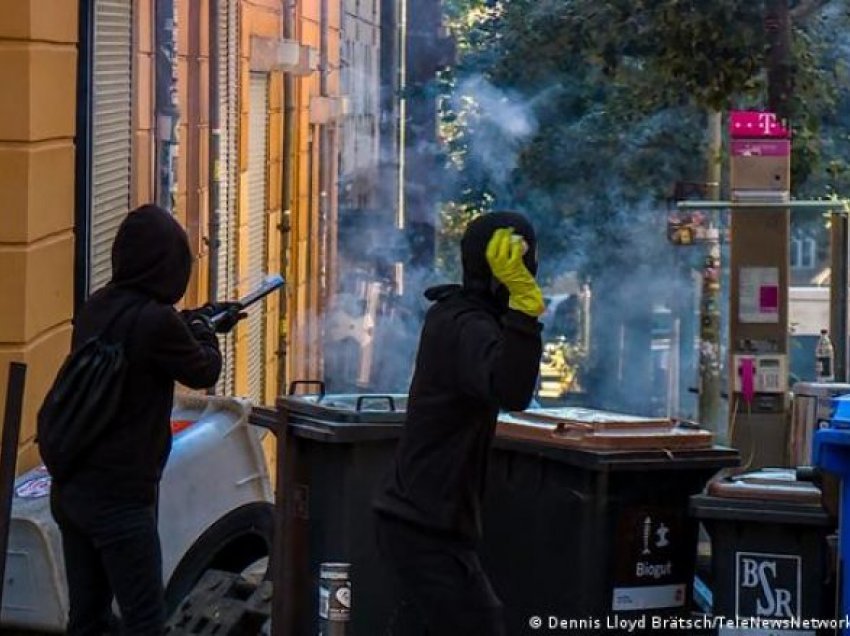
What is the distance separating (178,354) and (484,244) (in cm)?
102

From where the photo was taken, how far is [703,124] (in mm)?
19344

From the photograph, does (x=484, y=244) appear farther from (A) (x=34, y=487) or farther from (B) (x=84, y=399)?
(A) (x=34, y=487)

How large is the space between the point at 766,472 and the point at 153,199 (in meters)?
5.11

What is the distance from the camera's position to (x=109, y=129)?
29.6 ft

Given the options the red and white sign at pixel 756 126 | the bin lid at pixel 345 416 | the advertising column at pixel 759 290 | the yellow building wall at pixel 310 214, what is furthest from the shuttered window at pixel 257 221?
the bin lid at pixel 345 416

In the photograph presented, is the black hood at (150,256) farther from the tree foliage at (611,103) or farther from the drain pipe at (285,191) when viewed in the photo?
the drain pipe at (285,191)

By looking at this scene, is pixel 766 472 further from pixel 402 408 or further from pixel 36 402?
pixel 36 402

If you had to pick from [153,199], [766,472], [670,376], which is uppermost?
[153,199]

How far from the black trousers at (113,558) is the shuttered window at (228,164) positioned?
22.7 feet

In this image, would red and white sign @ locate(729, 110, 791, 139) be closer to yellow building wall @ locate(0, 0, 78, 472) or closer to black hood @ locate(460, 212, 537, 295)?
yellow building wall @ locate(0, 0, 78, 472)

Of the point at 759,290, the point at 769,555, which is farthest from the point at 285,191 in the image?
the point at 769,555

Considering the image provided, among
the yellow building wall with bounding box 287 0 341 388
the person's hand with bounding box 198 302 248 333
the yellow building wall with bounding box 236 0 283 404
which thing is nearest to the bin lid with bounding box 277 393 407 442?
the person's hand with bounding box 198 302 248 333

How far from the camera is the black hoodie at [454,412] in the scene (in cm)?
506

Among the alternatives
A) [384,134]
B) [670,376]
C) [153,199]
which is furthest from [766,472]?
[384,134]
